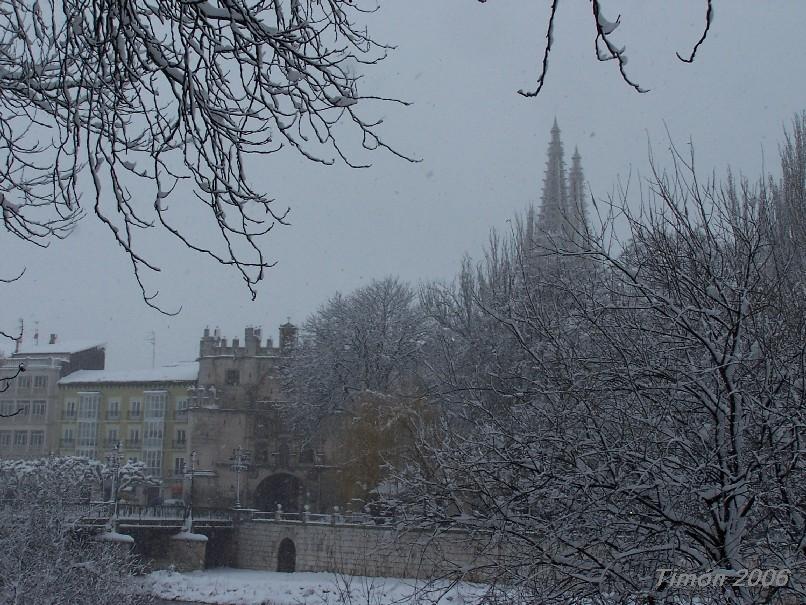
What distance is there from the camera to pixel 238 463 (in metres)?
39.8

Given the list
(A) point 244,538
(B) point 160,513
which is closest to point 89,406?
(B) point 160,513

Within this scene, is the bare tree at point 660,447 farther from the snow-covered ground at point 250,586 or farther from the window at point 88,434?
the window at point 88,434

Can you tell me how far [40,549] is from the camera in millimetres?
18547

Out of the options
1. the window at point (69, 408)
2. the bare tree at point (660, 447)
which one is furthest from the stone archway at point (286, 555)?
the bare tree at point (660, 447)

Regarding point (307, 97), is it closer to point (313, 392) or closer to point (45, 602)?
point (45, 602)

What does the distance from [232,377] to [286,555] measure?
12.0 m

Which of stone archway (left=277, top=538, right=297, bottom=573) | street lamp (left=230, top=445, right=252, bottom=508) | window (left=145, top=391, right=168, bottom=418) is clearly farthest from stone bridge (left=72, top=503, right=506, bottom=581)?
window (left=145, top=391, right=168, bottom=418)

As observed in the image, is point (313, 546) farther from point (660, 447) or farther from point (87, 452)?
point (660, 447)

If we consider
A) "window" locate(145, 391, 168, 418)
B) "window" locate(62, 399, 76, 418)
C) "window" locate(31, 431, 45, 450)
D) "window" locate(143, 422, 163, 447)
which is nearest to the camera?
"window" locate(143, 422, 163, 447)

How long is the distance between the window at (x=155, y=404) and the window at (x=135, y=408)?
0.48m

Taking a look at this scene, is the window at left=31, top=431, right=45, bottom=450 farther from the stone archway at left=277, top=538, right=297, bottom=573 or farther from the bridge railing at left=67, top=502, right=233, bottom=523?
the stone archway at left=277, top=538, right=297, bottom=573

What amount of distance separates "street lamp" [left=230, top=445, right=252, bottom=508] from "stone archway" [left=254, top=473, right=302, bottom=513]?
1414 mm

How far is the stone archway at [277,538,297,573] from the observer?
33.9m

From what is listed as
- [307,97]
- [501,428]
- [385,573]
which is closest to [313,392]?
[385,573]
